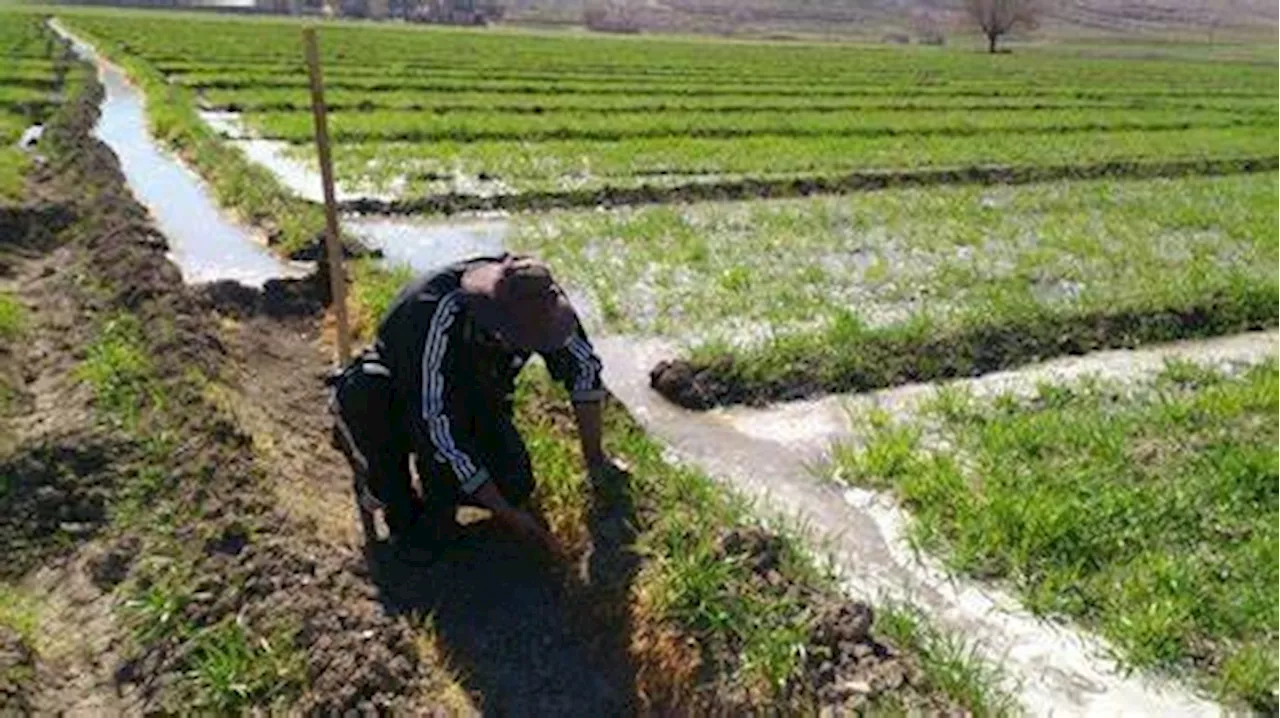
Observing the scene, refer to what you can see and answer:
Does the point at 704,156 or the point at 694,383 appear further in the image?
the point at 704,156

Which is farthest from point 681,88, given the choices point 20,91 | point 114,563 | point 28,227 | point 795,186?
point 114,563

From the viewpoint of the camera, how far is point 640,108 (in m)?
25.2

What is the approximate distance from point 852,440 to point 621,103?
19767mm

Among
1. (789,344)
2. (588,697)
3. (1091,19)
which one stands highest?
(1091,19)

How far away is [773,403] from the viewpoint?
319 inches

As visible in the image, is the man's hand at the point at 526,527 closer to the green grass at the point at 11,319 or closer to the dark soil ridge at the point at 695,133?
the green grass at the point at 11,319

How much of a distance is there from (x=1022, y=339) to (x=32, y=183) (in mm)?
11779

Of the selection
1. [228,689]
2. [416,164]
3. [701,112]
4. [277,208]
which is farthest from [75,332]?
[701,112]

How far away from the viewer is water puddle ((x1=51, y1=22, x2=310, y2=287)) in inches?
446

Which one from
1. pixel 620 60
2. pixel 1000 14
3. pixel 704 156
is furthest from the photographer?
pixel 1000 14

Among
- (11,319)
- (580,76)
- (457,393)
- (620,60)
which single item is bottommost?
(11,319)

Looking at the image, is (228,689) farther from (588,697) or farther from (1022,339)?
(1022,339)

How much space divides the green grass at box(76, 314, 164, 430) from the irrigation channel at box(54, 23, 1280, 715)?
2.42 m

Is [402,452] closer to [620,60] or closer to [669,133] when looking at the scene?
[669,133]
